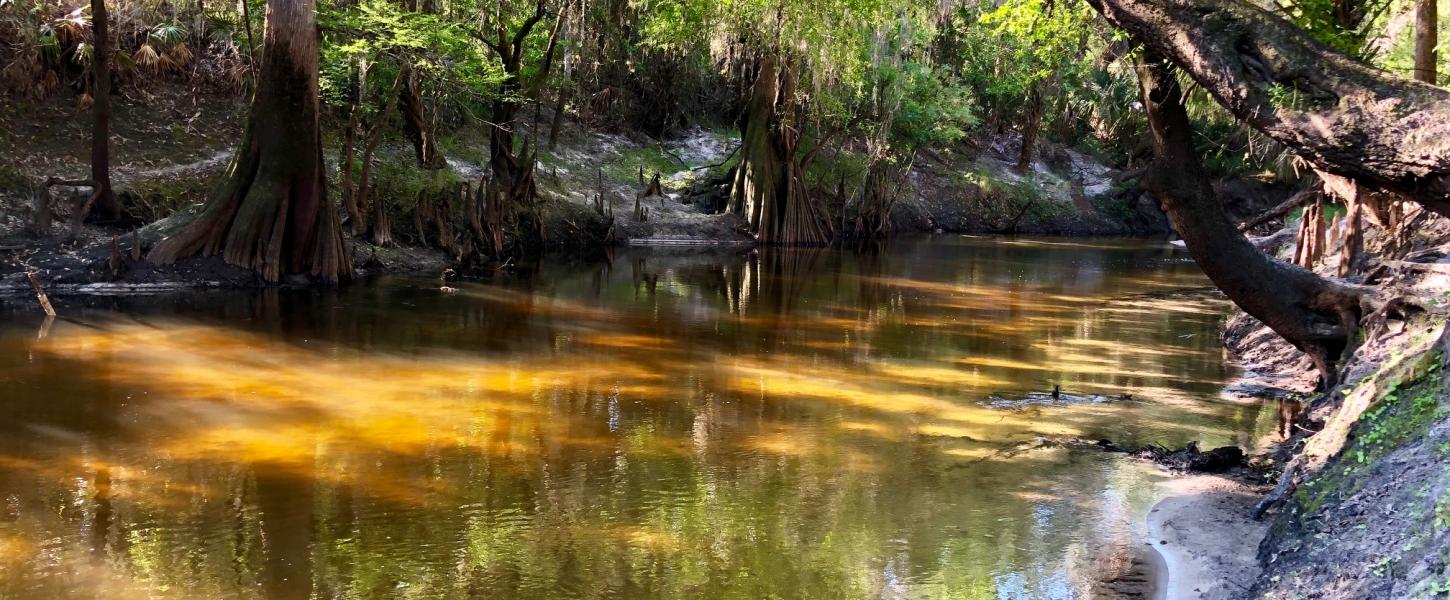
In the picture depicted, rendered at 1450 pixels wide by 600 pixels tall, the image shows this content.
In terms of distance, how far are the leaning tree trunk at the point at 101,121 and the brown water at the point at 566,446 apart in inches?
132

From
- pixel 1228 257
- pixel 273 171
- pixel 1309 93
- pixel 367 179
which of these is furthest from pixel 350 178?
pixel 1309 93

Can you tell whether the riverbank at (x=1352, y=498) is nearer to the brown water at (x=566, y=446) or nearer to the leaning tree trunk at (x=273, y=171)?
the brown water at (x=566, y=446)

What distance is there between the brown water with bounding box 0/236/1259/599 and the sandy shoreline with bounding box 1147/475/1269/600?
0.30m

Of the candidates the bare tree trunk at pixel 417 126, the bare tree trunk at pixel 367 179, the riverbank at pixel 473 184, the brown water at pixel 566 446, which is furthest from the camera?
the bare tree trunk at pixel 417 126

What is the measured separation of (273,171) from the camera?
54.3 feet

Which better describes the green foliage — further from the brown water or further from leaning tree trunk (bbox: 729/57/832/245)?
leaning tree trunk (bbox: 729/57/832/245)

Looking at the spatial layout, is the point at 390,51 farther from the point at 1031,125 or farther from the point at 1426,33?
the point at 1031,125

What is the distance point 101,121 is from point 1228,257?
54.7 feet

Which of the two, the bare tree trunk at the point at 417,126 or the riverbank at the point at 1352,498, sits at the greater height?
the bare tree trunk at the point at 417,126

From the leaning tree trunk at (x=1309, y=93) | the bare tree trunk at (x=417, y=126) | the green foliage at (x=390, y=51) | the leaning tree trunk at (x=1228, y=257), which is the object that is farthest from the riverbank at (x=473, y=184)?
the leaning tree trunk at (x=1309, y=93)

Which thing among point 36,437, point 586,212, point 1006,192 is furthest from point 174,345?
point 1006,192

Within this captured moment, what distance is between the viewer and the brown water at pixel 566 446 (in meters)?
6.19

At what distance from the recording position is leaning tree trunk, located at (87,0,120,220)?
56.5 feet

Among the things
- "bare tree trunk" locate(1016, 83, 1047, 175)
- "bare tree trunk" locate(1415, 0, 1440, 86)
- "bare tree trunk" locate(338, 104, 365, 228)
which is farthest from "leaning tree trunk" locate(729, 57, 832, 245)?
"bare tree trunk" locate(1415, 0, 1440, 86)
